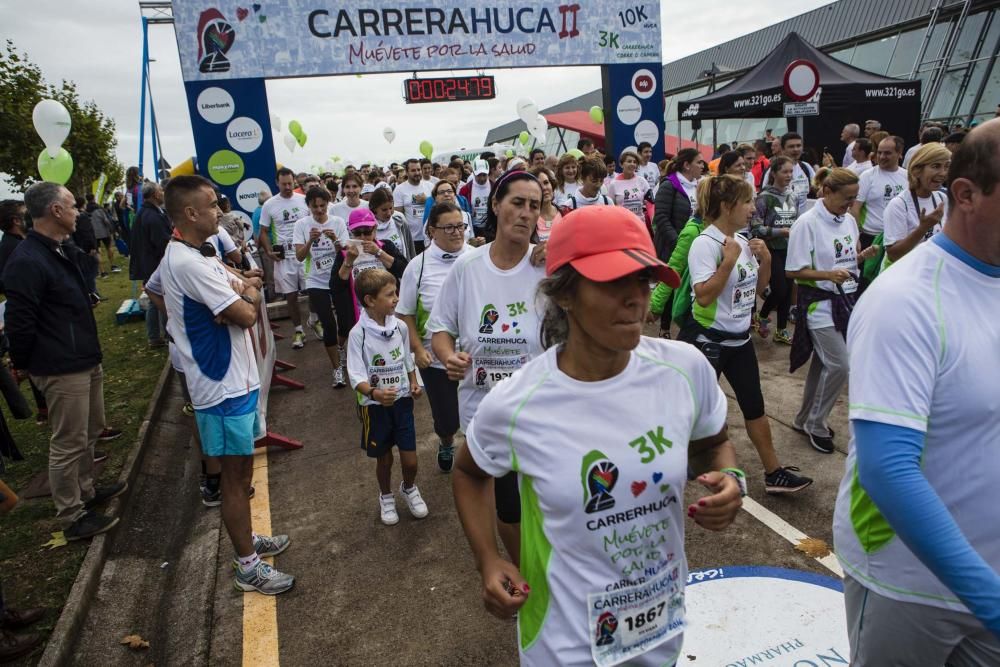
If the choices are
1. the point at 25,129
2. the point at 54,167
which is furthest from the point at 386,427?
the point at 25,129

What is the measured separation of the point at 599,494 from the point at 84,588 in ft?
11.1

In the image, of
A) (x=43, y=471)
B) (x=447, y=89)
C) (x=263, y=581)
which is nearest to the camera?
(x=263, y=581)

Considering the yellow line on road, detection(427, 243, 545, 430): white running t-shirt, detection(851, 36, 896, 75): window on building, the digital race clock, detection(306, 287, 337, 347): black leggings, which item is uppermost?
detection(851, 36, 896, 75): window on building

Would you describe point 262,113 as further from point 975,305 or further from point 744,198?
point 975,305

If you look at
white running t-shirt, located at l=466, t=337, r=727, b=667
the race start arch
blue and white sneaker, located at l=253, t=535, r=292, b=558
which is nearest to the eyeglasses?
blue and white sneaker, located at l=253, t=535, r=292, b=558

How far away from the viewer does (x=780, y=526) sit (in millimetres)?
3812

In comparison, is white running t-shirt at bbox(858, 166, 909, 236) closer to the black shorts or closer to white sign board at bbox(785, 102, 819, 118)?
white sign board at bbox(785, 102, 819, 118)

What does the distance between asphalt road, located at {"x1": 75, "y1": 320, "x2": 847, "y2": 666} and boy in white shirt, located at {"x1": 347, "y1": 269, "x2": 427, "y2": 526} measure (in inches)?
10.5

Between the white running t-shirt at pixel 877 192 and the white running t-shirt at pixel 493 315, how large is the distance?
214 inches

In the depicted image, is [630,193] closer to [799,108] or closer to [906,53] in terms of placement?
[799,108]

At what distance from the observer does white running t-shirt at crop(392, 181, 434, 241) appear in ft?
34.9

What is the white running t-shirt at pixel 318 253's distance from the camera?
7195 millimetres

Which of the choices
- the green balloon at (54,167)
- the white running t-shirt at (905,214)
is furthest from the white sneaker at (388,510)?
the green balloon at (54,167)

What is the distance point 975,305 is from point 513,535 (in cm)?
214
